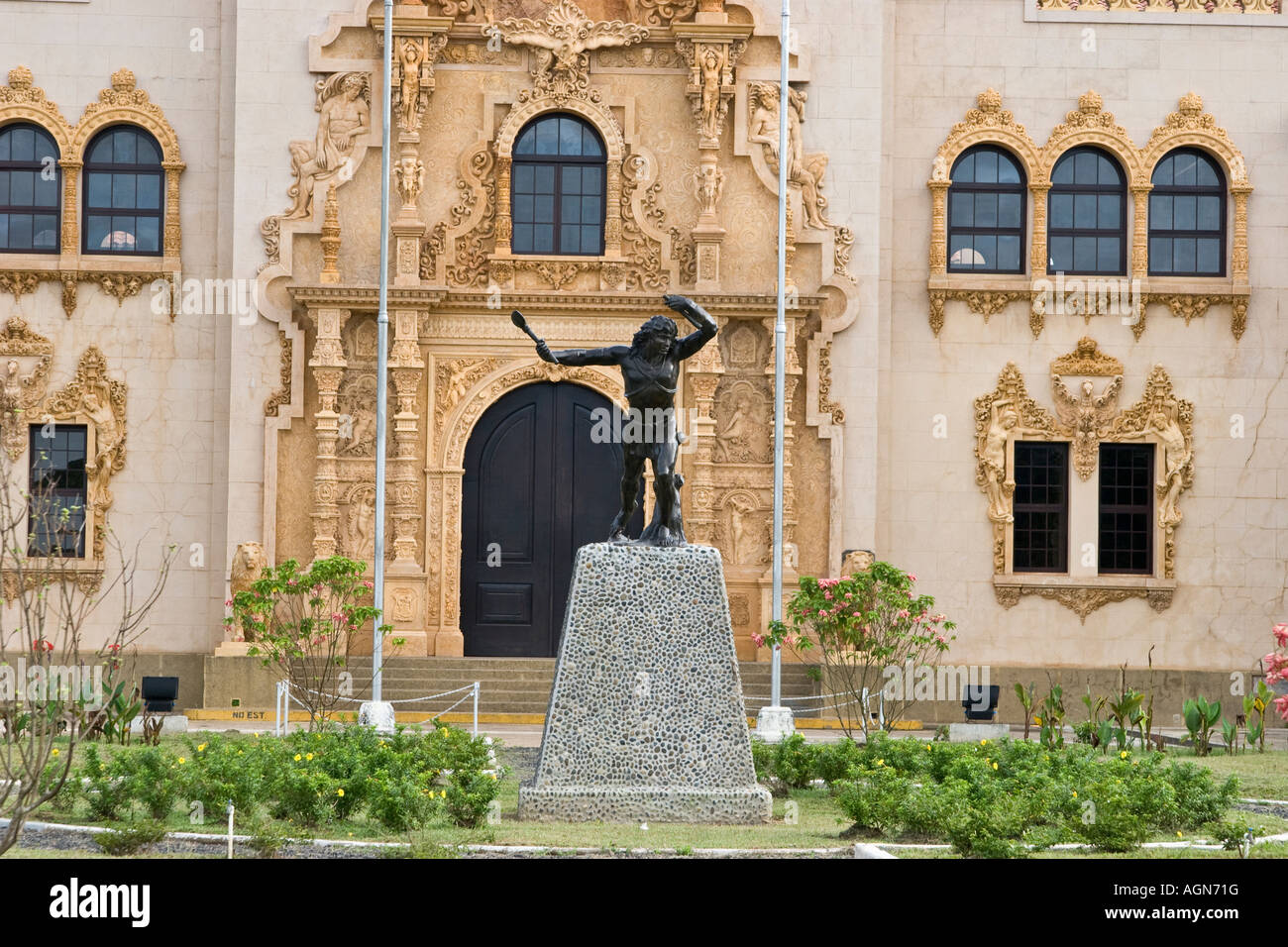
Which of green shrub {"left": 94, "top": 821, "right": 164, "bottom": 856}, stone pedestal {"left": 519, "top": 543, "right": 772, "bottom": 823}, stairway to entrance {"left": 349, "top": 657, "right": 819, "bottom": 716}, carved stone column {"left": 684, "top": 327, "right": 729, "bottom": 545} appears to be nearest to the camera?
green shrub {"left": 94, "top": 821, "right": 164, "bottom": 856}

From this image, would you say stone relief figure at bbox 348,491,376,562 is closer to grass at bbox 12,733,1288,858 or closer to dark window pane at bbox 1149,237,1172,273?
grass at bbox 12,733,1288,858

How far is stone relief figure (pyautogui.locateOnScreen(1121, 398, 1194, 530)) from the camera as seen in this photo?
27.2m

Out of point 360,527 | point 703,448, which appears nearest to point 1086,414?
point 703,448

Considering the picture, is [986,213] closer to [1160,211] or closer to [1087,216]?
[1087,216]

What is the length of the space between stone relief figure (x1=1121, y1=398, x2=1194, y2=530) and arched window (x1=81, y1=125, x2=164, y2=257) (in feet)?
50.4

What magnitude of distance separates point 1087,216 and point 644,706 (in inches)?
667

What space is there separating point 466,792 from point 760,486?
13980 millimetres

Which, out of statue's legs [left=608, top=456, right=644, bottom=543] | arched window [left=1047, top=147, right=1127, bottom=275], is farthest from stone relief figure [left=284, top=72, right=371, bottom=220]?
statue's legs [left=608, top=456, right=644, bottom=543]

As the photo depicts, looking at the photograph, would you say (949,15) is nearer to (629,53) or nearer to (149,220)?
(629,53)

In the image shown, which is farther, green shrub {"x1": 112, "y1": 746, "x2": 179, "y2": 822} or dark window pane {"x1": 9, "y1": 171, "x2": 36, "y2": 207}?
dark window pane {"x1": 9, "y1": 171, "x2": 36, "y2": 207}

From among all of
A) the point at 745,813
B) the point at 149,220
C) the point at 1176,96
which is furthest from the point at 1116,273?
the point at 745,813

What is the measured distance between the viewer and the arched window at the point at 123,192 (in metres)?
27.2

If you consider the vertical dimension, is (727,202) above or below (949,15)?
below

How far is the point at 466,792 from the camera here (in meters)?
13.0
